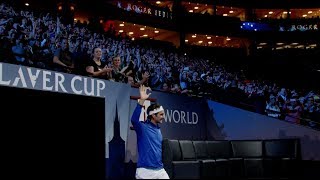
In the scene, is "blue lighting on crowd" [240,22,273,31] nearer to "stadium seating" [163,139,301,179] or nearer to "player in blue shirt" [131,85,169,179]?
"stadium seating" [163,139,301,179]

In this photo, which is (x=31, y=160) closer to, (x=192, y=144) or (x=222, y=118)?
(x=192, y=144)

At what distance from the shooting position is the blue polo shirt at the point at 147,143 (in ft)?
17.1

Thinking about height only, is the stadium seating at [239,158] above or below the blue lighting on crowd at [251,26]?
below

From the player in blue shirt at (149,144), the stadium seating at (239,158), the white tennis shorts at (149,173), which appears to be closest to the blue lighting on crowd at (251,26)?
the stadium seating at (239,158)

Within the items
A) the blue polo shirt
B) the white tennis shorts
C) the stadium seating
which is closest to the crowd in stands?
the stadium seating

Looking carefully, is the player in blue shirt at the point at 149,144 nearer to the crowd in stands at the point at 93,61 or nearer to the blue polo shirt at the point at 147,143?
the blue polo shirt at the point at 147,143

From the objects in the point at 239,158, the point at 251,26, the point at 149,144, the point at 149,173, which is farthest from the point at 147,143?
the point at 251,26

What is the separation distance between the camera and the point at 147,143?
5.25 m

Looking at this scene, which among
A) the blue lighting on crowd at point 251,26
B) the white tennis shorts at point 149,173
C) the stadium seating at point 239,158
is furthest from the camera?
the blue lighting on crowd at point 251,26

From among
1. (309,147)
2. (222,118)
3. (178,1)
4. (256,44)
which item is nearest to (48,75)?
(222,118)

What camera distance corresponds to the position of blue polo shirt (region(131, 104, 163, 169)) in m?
5.21

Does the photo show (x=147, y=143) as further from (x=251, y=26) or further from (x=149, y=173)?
(x=251, y=26)

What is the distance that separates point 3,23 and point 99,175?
8.22 metres

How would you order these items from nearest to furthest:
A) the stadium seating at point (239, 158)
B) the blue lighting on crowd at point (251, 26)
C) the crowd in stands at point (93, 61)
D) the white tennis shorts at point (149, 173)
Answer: the white tennis shorts at point (149, 173) → the crowd in stands at point (93, 61) → the stadium seating at point (239, 158) → the blue lighting on crowd at point (251, 26)
